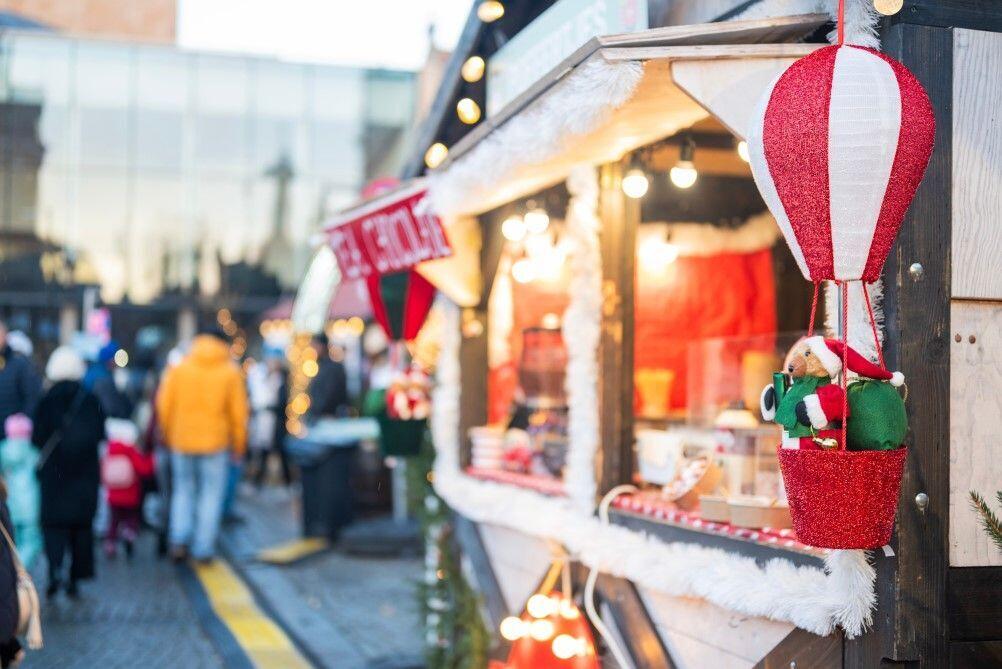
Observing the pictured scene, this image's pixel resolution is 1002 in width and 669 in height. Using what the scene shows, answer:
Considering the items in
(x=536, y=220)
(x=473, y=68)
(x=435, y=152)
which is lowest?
(x=536, y=220)

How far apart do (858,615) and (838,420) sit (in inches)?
27.2

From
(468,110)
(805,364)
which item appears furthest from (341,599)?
(805,364)

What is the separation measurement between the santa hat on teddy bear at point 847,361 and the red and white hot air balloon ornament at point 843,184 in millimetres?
65

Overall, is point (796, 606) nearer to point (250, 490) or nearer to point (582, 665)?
point (582, 665)

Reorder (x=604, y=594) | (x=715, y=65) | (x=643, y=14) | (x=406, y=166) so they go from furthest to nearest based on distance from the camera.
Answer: (x=406, y=166) < (x=604, y=594) < (x=643, y=14) < (x=715, y=65)

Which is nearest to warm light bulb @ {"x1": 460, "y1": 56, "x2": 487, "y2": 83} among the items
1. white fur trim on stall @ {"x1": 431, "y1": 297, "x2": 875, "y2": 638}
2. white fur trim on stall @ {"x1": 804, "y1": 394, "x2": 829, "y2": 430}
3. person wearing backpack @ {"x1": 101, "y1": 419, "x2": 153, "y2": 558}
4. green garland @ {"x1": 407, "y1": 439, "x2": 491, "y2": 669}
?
white fur trim on stall @ {"x1": 431, "y1": 297, "x2": 875, "y2": 638}

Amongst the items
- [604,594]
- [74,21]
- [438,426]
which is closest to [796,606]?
[604,594]

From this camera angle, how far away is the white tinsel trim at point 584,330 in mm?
5141

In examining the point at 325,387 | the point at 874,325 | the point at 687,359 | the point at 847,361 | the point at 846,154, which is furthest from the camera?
the point at 325,387

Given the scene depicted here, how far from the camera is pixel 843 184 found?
2947 mm

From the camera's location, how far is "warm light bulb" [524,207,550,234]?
19.6ft

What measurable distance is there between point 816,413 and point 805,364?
0.22 metres

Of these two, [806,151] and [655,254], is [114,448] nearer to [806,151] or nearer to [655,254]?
[655,254]

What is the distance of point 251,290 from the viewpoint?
29.0 metres
